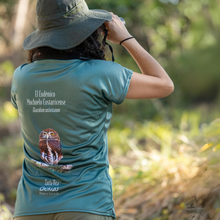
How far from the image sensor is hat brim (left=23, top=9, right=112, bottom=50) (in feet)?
4.18

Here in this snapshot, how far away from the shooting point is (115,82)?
126cm

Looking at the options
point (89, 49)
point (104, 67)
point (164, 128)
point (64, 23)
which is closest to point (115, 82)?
point (104, 67)

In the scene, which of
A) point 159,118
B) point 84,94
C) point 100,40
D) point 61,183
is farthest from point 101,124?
point 159,118

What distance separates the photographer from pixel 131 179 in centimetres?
300

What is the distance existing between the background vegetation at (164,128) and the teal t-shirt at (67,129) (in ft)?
1.32

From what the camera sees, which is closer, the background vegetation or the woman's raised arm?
the background vegetation

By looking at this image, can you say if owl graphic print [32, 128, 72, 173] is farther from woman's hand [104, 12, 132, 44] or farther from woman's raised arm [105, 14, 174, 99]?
woman's hand [104, 12, 132, 44]

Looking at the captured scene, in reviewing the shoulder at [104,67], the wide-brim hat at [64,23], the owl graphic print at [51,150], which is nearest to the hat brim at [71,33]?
the wide-brim hat at [64,23]

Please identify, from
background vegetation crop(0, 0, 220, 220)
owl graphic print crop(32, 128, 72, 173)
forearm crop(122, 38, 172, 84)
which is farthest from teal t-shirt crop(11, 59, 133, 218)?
background vegetation crop(0, 0, 220, 220)

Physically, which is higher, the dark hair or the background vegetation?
the dark hair

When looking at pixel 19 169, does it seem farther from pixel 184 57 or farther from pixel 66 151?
pixel 184 57

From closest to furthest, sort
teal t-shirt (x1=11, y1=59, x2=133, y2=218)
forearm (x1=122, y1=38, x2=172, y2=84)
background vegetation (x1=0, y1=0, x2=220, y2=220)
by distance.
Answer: background vegetation (x1=0, y1=0, x2=220, y2=220), teal t-shirt (x1=11, y1=59, x2=133, y2=218), forearm (x1=122, y1=38, x2=172, y2=84)

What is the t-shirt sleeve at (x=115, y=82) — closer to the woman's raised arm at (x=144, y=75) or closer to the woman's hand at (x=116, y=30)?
the woman's raised arm at (x=144, y=75)

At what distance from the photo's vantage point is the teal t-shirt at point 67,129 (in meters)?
1.25
